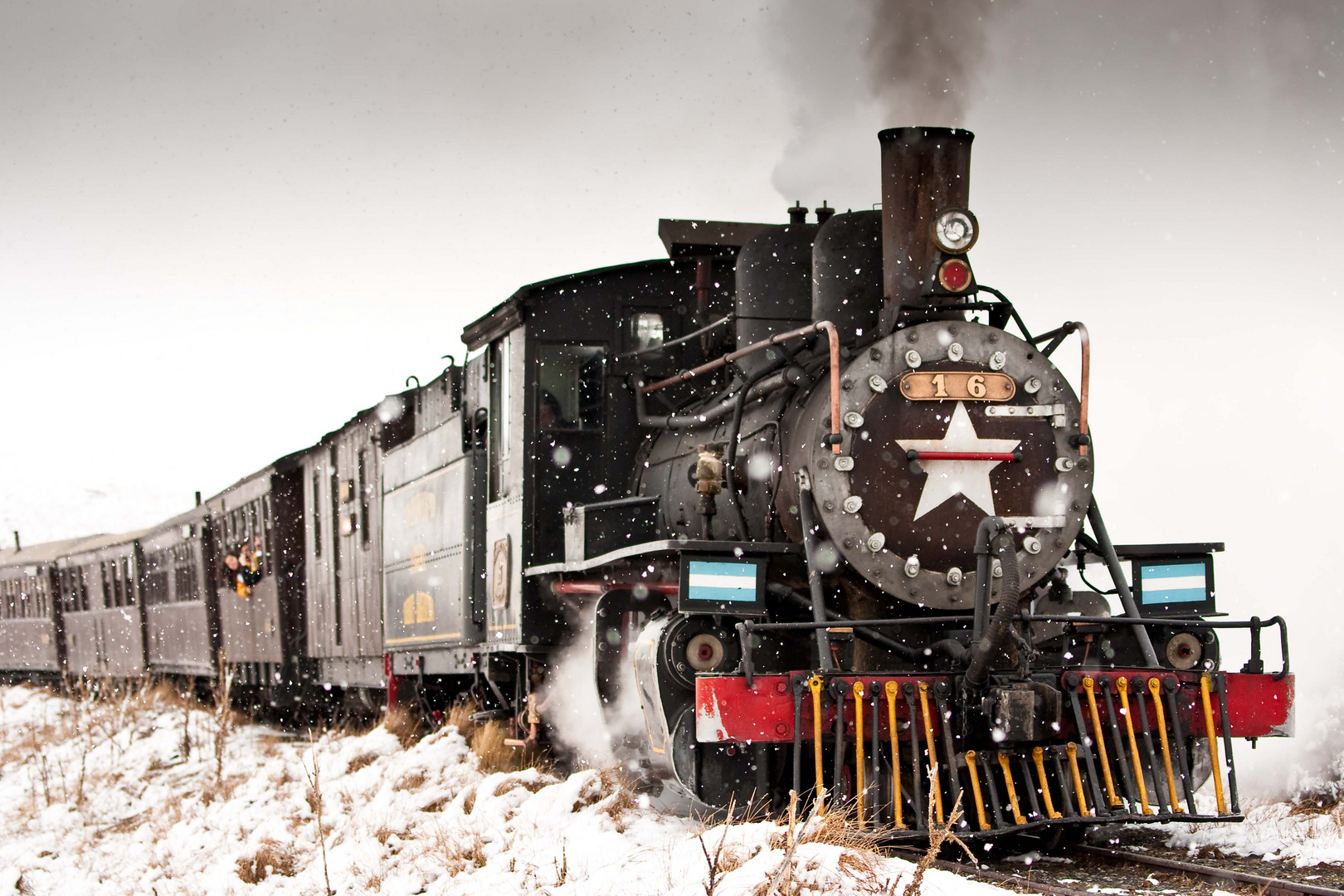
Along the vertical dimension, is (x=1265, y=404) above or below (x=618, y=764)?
above

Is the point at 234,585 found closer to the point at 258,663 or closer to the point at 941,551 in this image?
the point at 258,663

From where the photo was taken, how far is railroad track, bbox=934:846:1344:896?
445 cm

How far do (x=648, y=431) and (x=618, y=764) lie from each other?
80.5 inches

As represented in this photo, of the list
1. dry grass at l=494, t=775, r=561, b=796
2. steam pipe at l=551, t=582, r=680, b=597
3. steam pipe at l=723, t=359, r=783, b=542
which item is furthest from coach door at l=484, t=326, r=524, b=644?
steam pipe at l=723, t=359, r=783, b=542

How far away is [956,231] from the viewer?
593 centimetres

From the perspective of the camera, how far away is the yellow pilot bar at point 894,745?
16.7 feet

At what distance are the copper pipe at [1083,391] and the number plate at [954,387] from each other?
1.05 ft

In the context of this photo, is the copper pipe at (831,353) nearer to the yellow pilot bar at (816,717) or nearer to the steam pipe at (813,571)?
the steam pipe at (813,571)

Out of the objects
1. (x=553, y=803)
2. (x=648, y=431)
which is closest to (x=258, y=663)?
(x=648, y=431)

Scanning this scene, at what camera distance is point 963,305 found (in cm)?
598

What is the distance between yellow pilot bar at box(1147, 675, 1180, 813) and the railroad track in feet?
0.83

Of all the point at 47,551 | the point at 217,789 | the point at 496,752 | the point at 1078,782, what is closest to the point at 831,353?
the point at 1078,782

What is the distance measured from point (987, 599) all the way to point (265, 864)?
3.73 meters

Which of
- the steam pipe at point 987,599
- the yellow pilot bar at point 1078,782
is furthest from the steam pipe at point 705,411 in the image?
the yellow pilot bar at point 1078,782
